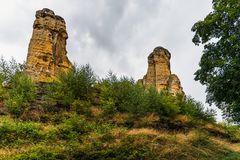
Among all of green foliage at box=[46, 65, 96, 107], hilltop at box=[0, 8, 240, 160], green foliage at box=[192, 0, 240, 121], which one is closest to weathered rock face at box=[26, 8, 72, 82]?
hilltop at box=[0, 8, 240, 160]

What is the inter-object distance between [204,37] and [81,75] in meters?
11.4

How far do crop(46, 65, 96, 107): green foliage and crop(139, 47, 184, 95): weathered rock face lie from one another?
18.1 metres

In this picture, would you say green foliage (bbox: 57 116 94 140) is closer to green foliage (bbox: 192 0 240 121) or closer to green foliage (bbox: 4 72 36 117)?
green foliage (bbox: 4 72 36 117)

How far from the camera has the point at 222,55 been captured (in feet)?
76.2

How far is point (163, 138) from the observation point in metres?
20.1

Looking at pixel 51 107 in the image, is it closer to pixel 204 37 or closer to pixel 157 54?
pixel 204 37

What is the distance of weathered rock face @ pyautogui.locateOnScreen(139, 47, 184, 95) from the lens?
48000mm

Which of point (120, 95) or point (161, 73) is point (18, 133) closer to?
point (120, 95)

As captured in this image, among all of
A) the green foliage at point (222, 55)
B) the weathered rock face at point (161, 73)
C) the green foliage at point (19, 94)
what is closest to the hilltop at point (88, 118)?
the green foliage at point (19, 94)

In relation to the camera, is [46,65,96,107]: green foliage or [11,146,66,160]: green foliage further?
[46,65,96,107]: green foliage

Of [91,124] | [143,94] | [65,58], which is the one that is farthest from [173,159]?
[65,58]

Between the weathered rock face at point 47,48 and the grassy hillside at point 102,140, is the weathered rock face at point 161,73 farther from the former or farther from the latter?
the grassy hillside at point 102,140

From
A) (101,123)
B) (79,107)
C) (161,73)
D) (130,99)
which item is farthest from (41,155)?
(161,73)

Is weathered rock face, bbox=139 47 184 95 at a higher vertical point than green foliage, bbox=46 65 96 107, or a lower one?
higher
